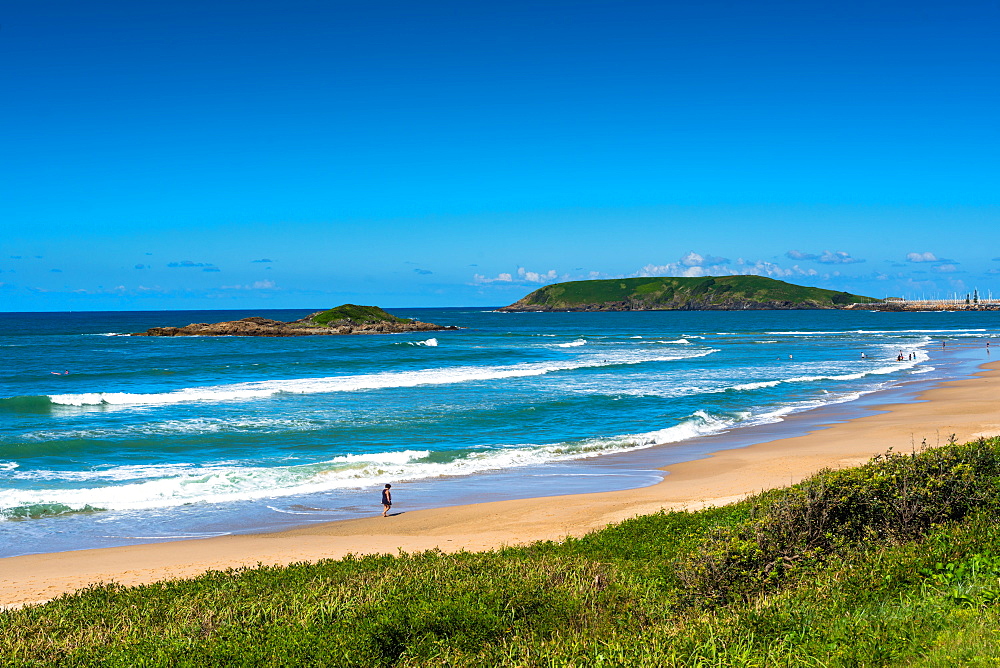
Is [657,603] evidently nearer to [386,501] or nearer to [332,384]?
[386,501]

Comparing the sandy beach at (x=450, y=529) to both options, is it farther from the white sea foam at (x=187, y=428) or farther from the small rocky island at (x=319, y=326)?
the small rocky island at (x=319, y=326)

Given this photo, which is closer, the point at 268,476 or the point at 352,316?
the point at 268,476

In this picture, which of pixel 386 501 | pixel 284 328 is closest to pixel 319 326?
pixel 284 328

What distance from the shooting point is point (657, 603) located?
7.29m

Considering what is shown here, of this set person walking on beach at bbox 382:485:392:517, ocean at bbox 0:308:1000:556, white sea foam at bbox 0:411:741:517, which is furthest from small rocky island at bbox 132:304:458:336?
person walking on beach at bbox 382:485:392:517

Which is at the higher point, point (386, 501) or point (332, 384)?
point (332, 384)

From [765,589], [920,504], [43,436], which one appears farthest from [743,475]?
[43,436]

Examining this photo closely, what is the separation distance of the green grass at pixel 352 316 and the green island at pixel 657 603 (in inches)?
4016

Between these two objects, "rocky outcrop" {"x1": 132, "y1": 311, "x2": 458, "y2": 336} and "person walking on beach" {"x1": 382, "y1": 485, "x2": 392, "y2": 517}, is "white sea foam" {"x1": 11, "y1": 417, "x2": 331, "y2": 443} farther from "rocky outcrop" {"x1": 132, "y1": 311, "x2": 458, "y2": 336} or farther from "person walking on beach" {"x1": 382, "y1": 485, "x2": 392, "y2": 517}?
"rocky outcrop" {"x1": 132, "y1": 311, "x2": 458, "y2": 336}

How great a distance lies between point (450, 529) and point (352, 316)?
9901 cm

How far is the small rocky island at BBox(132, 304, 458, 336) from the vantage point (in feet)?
325

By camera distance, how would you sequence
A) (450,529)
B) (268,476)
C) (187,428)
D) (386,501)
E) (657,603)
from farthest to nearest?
1. (187,428)
2. (268,476)
3. (386,501)
4. (450,529)
5. (657,603)

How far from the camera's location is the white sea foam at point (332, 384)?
1431 inches

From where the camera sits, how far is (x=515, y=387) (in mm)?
40875
